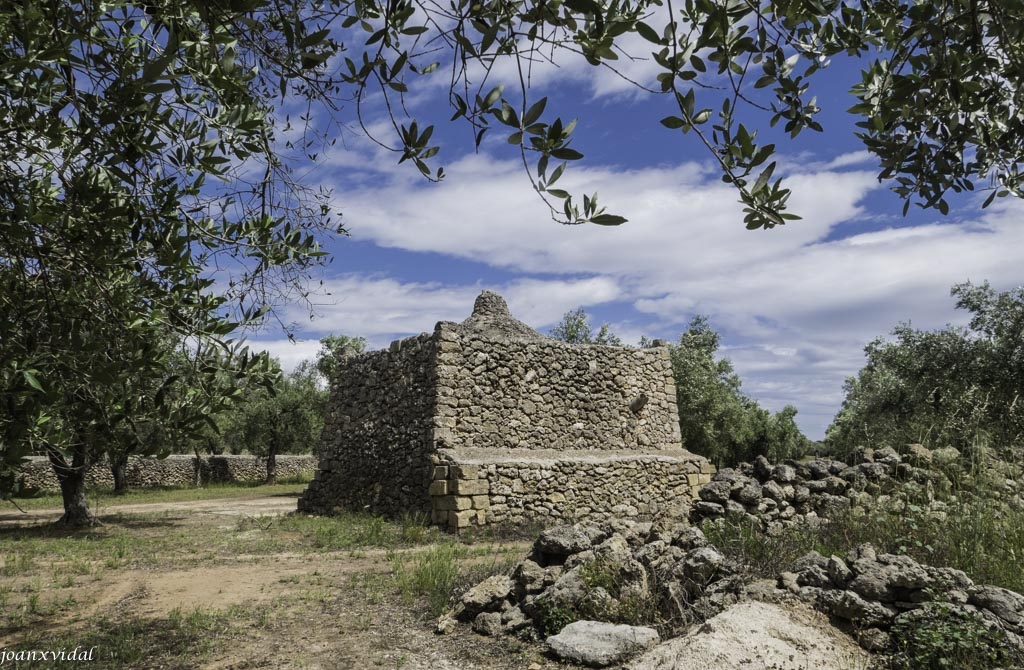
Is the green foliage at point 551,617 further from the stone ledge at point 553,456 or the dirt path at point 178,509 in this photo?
the dirt path at point 178,509

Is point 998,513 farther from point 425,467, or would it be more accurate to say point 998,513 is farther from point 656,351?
point 656,351

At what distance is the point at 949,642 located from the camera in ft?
13.9

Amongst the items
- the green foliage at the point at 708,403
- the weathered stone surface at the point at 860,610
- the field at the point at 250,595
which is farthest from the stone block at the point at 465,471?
the green foliage at the point at 708,403

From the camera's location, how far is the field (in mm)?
5473

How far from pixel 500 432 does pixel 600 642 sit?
9096 millimetres

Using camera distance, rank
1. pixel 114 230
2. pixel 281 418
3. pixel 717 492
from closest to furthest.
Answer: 1. pixel 114 230
2. pixel 717 492
3. pixel 281 418

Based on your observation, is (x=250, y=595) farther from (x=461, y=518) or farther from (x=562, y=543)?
(x=461, y=518)

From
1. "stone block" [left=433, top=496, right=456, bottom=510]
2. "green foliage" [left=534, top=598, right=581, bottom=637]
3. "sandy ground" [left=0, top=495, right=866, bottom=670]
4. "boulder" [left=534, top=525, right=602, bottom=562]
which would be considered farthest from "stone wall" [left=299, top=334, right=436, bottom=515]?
"green foliage" [left=534, top=598, right=581, bottom=637]

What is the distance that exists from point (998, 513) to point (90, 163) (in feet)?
26.2

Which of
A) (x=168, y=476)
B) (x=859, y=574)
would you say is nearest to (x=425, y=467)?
(x=859, y=574)

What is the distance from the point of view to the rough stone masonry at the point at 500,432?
1323 cm

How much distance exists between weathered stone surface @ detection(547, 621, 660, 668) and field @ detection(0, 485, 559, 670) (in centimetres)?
20

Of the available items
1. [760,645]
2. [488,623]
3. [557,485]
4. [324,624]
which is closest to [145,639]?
[324,624]

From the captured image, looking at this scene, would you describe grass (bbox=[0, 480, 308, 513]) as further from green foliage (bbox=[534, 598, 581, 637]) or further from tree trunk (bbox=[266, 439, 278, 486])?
green foliage (bbox=[534, 598, 581, 637])
